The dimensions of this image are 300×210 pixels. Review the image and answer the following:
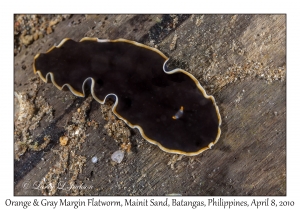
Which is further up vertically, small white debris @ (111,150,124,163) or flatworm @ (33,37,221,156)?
flatworm @ (33,37,221,156)

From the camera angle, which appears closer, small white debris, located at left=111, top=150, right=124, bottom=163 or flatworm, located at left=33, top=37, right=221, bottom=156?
flatworm, located at left=33, top=37, right=221, bottom=156

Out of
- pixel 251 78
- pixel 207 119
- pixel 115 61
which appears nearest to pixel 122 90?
pixel 115 61

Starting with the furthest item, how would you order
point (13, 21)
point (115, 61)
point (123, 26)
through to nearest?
point (13, 21) < point (123, 26) < point (115, 61)

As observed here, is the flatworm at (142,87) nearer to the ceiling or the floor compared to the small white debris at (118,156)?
nearer to the ceiling

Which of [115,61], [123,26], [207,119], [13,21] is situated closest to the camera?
[207,119]
